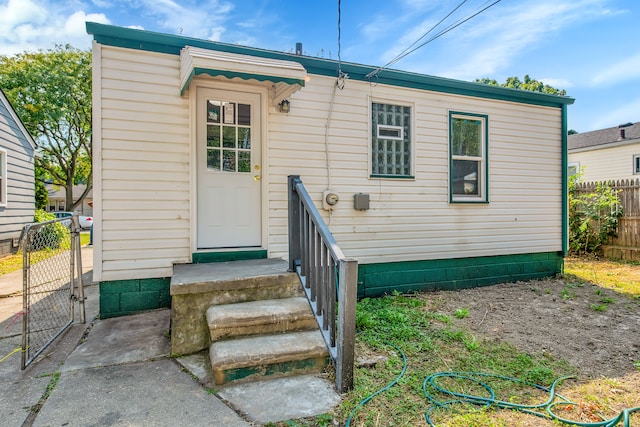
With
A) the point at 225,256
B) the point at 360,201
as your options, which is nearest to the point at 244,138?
the point at 225,256

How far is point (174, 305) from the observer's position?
2793 mm

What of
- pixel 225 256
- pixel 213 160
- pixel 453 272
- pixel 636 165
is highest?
pixel 636 165

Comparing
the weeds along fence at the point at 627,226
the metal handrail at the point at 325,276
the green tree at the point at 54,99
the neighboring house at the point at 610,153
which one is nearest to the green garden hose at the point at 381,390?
the metal handrail at the point at 325,276

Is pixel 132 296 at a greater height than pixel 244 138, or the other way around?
pixel 244 138

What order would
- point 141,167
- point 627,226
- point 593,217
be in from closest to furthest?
point 141,167, point 627,226, point 593,217

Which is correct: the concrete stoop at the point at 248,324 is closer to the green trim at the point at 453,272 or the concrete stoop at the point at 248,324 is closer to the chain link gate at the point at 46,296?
the chain link gate at the point at 46,296

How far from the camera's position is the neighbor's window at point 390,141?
4.81 meters

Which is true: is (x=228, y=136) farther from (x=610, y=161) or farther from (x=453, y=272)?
(x=610, y=161)

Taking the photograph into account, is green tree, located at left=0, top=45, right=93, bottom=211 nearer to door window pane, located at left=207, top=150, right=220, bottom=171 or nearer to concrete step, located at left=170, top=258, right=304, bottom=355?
door window pane, located at left=207, top=150, right=220, bottom=171

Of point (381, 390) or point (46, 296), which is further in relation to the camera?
point (46, 296)

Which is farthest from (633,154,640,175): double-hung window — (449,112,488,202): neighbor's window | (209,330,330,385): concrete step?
(209,330,330,385): concrete step

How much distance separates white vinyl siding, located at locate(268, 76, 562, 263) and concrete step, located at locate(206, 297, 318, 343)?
137 centimetres

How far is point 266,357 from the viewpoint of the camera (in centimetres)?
243

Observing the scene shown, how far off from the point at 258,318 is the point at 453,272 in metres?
3.56
